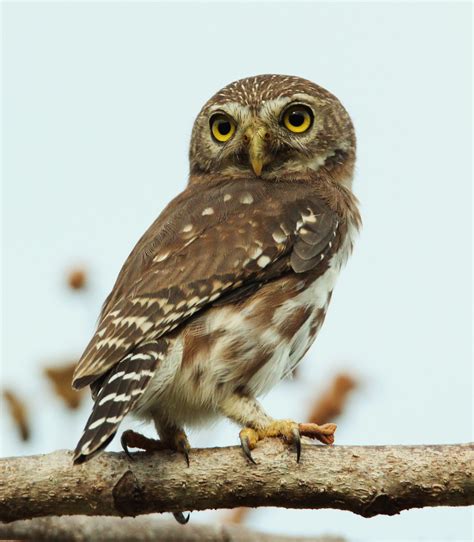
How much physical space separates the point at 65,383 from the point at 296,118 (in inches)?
107

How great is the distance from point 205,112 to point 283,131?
0.77 metres

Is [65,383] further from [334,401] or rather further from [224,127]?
[224,127]

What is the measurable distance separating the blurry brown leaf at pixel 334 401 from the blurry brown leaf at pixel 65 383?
140 centimetres

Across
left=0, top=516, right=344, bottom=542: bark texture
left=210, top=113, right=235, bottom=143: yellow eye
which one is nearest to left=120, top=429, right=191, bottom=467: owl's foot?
left=0, top=516, right=344, bottom=542: bark texture

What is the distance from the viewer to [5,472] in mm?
4523

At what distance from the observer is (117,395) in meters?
4.62

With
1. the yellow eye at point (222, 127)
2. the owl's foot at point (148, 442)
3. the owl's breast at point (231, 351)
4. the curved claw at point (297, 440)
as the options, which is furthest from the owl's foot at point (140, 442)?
the yellow eye at point (222, 127)

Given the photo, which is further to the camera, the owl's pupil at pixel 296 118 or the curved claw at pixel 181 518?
the owl's pupil at pixel 296 118

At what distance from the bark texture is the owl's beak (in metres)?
2.36

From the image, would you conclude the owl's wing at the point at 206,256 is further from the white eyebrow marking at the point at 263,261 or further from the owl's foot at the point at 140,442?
the owl's foot at the point at 140,442

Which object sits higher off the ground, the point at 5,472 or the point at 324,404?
the point at 324,404

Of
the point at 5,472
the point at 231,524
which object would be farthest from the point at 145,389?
the point at 231,524

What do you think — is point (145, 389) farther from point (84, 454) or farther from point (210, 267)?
point (210, 267)

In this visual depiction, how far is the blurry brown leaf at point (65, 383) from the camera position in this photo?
5227mm
